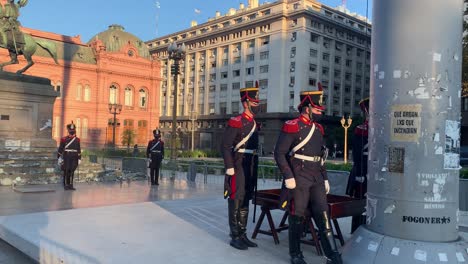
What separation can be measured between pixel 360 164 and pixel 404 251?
276 centimetres

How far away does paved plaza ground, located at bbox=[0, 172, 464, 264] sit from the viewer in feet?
18.7

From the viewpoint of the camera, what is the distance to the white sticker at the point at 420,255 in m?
4.40

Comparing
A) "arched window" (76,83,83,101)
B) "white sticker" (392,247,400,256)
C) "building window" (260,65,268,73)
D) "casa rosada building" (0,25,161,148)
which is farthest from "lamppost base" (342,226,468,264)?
"building window" (260,65,268,73)

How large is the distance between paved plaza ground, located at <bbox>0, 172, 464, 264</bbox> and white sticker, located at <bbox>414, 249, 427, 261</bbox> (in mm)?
1519

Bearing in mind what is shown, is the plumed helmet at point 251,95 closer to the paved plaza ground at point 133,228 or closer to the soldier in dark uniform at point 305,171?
the soldier in dark uniform at point 305,171

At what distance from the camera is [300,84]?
6850cm

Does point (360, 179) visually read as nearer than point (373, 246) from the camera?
No

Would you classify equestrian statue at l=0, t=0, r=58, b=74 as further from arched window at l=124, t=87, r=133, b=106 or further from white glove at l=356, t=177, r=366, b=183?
arched window at l=124, t=87, r=133, b=106

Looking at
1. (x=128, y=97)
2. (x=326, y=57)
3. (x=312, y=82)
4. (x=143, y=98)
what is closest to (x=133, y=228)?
(x=128, y=97)

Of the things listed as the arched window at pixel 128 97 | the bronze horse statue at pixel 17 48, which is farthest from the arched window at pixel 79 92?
the bronze horse statue at pixel 17 48

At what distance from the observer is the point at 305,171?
5.43 meters

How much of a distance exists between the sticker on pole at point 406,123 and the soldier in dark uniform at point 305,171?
→ 1104 mm

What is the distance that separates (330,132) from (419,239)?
66042 millimetres

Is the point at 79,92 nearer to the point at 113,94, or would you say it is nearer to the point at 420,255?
the point at 113,94
